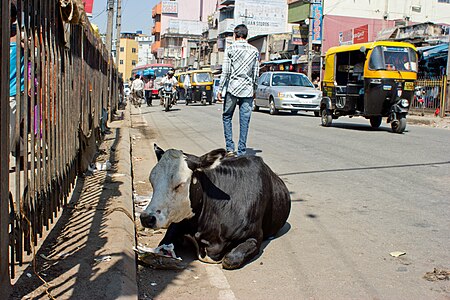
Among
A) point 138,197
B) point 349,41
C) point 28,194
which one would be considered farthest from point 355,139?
point 349,41

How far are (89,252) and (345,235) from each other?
2.30 meters

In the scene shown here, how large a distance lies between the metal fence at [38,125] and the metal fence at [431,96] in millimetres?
19351

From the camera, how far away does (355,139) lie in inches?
490

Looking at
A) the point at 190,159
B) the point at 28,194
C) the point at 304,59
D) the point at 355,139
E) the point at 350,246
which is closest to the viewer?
the point at 28,194

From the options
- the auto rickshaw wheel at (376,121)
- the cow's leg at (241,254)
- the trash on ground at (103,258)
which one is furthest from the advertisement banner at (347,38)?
the trash on ground at (103,258)

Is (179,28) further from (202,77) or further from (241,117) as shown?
(241,117)

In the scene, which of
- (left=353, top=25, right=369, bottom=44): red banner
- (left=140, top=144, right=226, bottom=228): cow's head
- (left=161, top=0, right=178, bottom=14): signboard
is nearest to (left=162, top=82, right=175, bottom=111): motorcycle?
(left=353, top=25, right=369, bottom=44): red banner

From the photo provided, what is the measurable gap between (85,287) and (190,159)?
113 centimetres

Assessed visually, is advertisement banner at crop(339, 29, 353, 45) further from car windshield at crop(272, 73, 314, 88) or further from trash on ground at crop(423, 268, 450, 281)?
trash on ground at crop(423, 268, 450, 281)

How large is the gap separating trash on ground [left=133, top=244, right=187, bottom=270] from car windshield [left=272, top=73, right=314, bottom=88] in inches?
767

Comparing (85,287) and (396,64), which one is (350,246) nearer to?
(85,287)

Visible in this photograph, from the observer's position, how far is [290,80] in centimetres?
2333

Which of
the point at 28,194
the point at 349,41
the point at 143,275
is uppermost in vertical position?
the point at 349,41

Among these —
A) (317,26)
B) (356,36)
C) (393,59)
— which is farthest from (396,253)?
(317,26)
